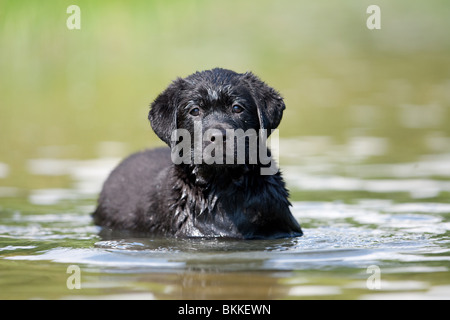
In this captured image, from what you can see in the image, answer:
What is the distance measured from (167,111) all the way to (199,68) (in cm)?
950

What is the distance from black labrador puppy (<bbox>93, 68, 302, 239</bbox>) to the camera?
723 centimetres

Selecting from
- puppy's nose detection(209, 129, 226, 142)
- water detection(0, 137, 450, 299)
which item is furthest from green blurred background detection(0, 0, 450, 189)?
puppy's nose detection(209, 129, 226, 142)

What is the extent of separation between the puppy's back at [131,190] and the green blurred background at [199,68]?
1590mm

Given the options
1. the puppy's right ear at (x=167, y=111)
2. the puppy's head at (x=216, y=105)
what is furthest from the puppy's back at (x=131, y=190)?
the puppy's head at (x=216, y=105)

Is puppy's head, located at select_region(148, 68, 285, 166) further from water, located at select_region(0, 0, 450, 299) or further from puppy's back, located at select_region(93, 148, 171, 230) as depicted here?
water, located at select_region(0, 0, 450, 299)

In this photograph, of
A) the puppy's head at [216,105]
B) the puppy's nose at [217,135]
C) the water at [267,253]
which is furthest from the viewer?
the puppy's head at [216,105]

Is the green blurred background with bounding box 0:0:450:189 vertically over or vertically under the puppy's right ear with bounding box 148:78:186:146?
over

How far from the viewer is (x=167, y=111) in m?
7.57

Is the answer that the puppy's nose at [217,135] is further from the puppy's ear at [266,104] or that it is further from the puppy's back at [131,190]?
the puppy's back at [131,190]

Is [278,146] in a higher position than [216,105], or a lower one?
lower

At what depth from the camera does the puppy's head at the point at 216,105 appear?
284 inches

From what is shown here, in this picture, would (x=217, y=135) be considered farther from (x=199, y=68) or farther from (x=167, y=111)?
(x=199, y=68)

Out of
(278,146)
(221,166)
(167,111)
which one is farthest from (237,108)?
(278,146)
